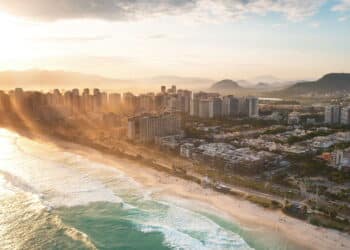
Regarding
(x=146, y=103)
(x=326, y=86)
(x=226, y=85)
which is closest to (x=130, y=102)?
(x=146, y=103)

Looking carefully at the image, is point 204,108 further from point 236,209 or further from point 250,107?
point 236,209

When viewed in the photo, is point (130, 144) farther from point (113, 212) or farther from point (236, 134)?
point (113, 212)

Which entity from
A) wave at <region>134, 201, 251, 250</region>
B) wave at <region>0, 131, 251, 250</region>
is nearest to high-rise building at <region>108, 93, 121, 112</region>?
wave at <region>0, 131, 251, 250</region>

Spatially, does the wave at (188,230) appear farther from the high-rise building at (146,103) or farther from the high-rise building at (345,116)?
the high-rise building at (146,103)

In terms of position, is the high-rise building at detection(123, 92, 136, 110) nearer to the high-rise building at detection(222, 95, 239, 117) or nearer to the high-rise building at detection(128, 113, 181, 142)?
the high-rise building at detection(222, 95, 239, 117)

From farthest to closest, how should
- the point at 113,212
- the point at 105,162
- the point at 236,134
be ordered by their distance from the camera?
the point at 236,134 < the point at 105,162 < the point at 113,212

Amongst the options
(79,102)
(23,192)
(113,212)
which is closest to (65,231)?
(113,212)
